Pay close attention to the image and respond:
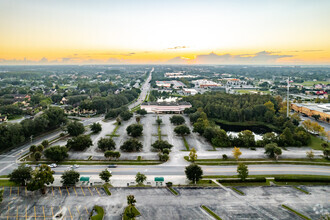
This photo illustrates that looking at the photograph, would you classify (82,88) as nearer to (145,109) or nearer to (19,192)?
(145,109)

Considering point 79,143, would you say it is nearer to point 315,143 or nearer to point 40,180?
point 40,180

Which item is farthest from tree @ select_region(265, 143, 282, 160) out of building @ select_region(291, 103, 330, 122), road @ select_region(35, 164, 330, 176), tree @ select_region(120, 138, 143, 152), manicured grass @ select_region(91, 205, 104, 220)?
building @ select_region(291, 103, 330, 122)

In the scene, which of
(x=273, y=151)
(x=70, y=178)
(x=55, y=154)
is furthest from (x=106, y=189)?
(x=273, y=151)

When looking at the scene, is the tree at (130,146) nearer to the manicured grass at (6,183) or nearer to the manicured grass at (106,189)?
the manicured grass at (106,189)

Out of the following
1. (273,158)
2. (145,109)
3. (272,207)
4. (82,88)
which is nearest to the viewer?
(272,207)

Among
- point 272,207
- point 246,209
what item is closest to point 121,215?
point 246,209
